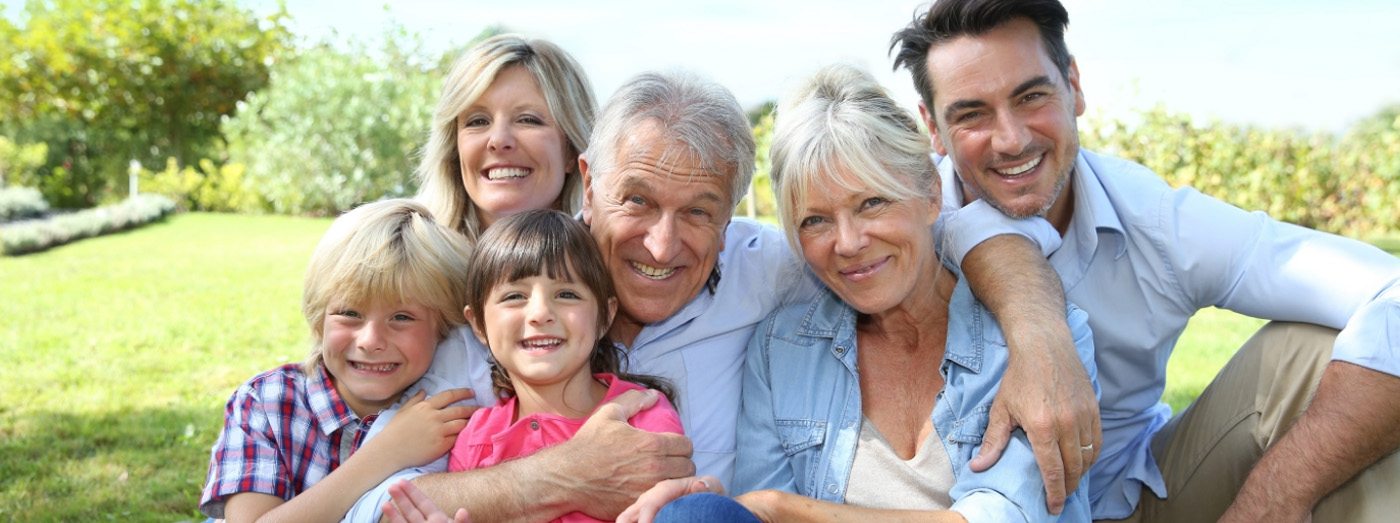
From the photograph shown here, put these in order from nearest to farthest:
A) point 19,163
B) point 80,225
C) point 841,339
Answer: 1. point 841,339
2. point 80,225
3. point 19,163

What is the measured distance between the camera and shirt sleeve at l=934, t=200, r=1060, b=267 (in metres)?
3.11

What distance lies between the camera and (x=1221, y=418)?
3.34 metres

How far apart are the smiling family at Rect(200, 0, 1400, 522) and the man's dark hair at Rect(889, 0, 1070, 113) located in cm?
1

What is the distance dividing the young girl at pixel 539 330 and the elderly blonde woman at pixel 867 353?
0.36m

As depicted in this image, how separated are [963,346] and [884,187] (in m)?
0.48

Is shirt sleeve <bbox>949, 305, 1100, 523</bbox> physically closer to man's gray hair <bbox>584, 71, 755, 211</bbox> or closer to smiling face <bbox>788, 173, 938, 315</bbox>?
smiling face <bbox>788, 173, 938, 315</bbox>

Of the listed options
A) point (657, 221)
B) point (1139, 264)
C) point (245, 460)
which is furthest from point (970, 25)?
point (245, 460)

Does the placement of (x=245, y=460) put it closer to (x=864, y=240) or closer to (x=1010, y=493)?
(x=864, y=240)

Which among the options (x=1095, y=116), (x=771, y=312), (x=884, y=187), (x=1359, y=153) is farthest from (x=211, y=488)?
(x=1359, y=153)

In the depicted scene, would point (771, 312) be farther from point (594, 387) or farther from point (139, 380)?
Answer: point (139, 380)

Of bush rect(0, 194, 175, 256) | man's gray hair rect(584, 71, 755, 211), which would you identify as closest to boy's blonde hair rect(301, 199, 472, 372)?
man's gray hair rect(584, 71, 755, 211)

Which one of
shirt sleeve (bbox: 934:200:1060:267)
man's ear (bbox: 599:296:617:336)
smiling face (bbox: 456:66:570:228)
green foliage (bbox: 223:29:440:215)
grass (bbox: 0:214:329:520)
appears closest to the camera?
man's ear (bbox: 599:296:617:336)

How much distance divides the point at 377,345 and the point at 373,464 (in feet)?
1.24

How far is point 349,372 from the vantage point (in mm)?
3133
